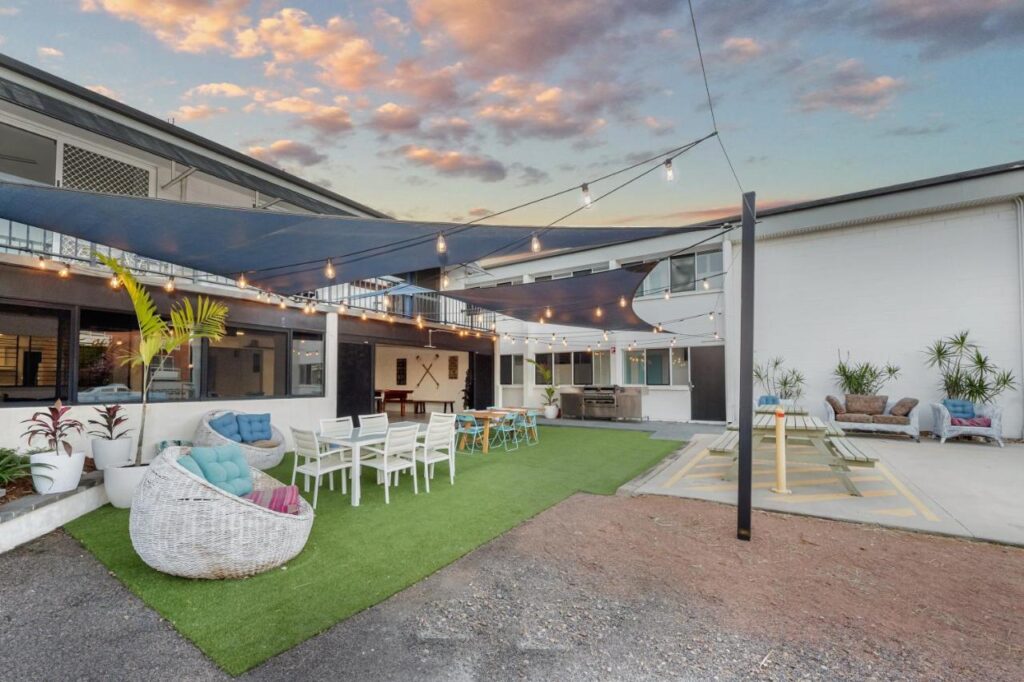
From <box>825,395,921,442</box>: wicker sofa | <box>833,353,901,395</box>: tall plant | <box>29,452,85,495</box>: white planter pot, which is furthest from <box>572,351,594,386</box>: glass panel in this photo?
<box>29,452,85,495</box>: white planter pot

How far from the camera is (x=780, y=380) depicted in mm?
11023

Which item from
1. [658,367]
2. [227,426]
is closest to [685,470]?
[227,426]

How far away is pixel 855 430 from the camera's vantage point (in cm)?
963

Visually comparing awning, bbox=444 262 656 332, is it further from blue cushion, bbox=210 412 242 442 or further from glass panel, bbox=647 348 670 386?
blue cushion, bbox=210 412 242 442

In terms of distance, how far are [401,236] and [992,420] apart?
34.2ft

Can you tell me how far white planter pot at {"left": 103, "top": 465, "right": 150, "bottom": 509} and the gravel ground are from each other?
78cm

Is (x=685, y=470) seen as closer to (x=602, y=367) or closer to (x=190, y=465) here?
(x=190, y=465)

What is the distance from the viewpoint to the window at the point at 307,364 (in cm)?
871

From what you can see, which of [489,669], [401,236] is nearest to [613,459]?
[401,236]

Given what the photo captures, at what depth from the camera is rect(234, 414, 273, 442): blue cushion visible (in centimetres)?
680

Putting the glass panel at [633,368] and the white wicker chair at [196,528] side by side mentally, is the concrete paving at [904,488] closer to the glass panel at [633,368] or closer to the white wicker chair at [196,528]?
the white wicker chair at [196,528]

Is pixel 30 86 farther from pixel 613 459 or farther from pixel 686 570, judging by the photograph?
pixel 613 459

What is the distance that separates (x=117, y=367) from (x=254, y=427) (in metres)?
1.94

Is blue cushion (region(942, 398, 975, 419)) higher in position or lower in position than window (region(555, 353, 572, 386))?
lower
